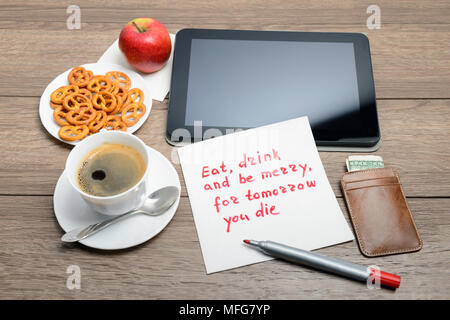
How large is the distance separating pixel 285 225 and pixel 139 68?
1.41ft

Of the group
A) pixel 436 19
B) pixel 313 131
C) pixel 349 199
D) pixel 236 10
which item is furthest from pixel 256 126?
pixel 436 19

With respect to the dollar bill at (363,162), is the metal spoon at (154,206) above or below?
below

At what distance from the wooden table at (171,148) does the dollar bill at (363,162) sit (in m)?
0.02

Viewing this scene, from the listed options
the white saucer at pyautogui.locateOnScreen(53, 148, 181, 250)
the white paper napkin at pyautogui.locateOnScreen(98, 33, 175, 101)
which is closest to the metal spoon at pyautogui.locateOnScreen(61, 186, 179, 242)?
the white saucer at pyautogui.locateOnScreen(53, 148, 181, 250)

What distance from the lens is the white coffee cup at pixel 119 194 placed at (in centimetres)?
58

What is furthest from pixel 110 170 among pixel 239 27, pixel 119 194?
pixel 239 27

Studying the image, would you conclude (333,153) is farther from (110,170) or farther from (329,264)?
(110,170)

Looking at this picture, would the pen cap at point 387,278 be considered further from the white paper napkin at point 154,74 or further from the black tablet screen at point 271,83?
the white paper napkin at point 154,74

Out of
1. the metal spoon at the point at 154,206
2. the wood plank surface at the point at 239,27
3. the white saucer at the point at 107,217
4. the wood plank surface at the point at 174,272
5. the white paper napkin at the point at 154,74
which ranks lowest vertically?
the wood plank surface at the point at 174,272

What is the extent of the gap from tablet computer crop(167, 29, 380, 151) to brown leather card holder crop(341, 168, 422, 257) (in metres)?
0.07

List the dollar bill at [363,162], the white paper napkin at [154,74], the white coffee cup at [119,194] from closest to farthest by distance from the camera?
the white coffee cup at [119,194] < the dollar bill at [363,162] < the white paper napkin at [154,74]

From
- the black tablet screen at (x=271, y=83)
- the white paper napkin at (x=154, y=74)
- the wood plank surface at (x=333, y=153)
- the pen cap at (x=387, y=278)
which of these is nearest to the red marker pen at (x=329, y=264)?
the pen cap at (x=387, y=278)

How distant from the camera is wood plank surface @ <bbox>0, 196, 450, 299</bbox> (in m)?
0.60
